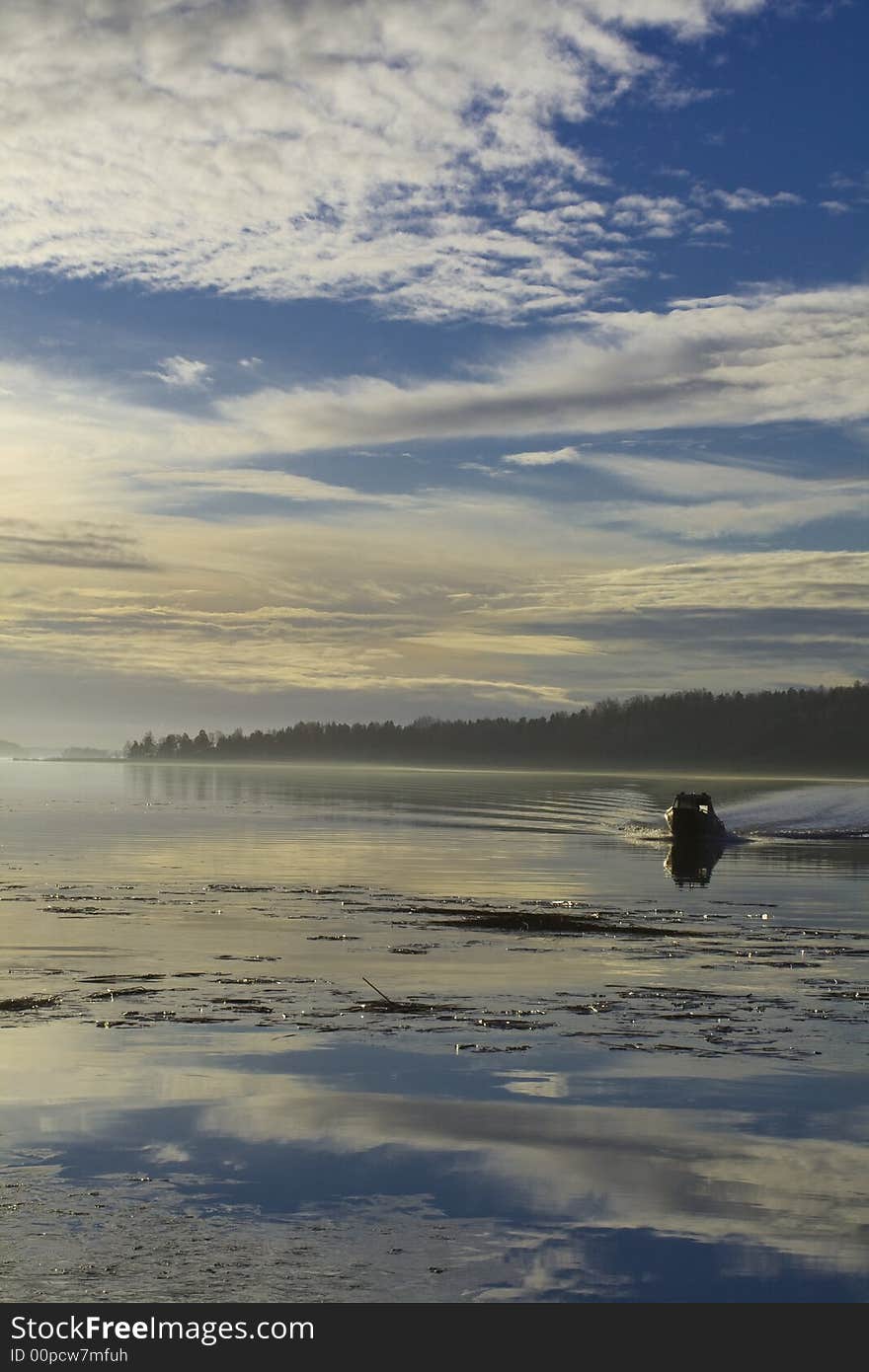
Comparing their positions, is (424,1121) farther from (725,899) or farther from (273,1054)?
(725,899)

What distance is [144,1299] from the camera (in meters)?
9.27

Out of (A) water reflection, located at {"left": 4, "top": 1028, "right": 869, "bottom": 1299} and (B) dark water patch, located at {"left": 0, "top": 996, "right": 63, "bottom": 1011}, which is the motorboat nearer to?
(B) dark water patch, located at {"left": 0, "top": 996, "right": 63, "bottom": 1011}

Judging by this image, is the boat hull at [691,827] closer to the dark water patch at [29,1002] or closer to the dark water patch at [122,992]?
the dark water patch at [122,992]

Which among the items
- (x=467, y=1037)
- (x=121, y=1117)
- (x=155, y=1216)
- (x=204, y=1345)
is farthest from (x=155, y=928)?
(x=204, y=1345)

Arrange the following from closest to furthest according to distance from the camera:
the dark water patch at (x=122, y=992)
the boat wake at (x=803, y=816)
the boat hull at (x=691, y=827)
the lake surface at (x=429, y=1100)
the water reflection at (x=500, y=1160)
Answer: the lake surface at (x=429, y=1100)
the water reflection at (x=500, y=1160)
the dark water patch at (x=122, y=992)
the boat hull at (x=691, y=827)
the boat wake at (x=803, y=816)

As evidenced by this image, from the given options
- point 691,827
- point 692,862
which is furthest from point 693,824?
point 692,862

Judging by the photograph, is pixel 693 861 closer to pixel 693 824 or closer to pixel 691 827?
pixel 691 827

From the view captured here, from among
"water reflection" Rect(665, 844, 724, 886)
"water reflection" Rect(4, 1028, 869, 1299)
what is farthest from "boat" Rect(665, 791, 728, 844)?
"water reflection" Rect(4, 1028, 869, 1299)

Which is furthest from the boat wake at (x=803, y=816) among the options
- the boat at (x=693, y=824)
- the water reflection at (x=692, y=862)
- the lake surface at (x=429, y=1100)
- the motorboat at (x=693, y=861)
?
the lake surface at (x=429, y=1100)

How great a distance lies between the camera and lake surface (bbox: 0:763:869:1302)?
33.2ft

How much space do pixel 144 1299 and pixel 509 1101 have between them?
6.26m

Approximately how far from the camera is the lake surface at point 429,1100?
33.2 feet

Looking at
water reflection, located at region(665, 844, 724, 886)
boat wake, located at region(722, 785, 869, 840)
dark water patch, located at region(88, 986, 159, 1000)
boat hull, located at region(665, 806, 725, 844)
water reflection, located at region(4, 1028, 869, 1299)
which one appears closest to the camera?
water reflection, located at region(4, 1028, 869, 1299)

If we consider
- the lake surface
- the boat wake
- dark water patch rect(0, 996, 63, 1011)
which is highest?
dark water patch rect(0, 996, 63, 1011)
